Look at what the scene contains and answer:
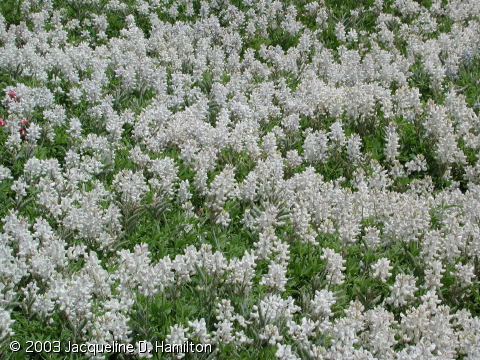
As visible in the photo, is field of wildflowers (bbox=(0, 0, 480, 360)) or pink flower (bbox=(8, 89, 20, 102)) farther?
pink flower (bbox=(8, 89, 20, 102))

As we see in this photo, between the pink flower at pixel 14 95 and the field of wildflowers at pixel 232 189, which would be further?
the pink flower at pixel 14 95

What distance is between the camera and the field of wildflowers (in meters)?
5.45

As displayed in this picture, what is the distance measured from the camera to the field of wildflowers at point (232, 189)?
17.9 ft

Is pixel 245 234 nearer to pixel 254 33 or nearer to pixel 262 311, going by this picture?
pixel 262 311

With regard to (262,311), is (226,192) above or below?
above

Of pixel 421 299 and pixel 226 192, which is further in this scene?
pixel 226 192

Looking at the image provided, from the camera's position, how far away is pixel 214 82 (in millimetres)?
10594

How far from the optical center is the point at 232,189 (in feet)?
24.8

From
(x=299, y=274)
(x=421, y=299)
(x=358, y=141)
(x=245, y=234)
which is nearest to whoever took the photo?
(x=421, y=299)

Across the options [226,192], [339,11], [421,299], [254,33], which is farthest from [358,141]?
[339,11]

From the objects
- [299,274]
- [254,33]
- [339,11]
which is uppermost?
[339,11]

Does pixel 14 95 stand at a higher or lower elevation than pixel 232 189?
higher

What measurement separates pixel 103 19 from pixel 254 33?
10.8 ft

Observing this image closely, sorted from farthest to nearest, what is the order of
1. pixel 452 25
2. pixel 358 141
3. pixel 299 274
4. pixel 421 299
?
pixel 452 25, pixel 358 141, pixel 299 274, pixel 421 299
